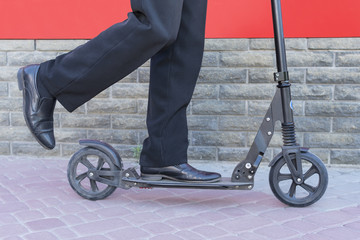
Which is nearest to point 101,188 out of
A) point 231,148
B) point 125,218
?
point 125,218

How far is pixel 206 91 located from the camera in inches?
134

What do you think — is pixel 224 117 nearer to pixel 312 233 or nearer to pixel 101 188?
pixel 101 188

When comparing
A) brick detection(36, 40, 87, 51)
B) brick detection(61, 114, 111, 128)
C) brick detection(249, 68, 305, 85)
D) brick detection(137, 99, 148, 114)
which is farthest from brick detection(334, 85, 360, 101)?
brick detection(36, 40, 87, 51)

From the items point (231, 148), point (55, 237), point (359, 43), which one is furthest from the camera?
point (231, 148)

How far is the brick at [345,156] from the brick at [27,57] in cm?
239

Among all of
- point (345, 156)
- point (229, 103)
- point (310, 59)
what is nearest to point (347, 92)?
point (310, 59)

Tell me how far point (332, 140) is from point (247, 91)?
2.51 ft

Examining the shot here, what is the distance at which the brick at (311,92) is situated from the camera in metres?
3.30

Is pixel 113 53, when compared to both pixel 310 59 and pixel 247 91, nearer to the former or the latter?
pixel 247 91

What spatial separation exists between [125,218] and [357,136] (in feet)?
6.67

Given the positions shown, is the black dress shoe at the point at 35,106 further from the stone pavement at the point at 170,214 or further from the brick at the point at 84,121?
the brick at the point at 84,121

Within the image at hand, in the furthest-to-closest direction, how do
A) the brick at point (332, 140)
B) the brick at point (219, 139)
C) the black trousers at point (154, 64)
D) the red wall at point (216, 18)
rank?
1. the brick at point (219, 139)
2. the brick at point (332, 140)
3. the red wall at point (216, 18)
4. the black trousers at point (154, 64)

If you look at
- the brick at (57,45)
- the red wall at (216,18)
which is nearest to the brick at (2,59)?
the red wall at (216,18)

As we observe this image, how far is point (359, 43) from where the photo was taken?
323 centimetres
